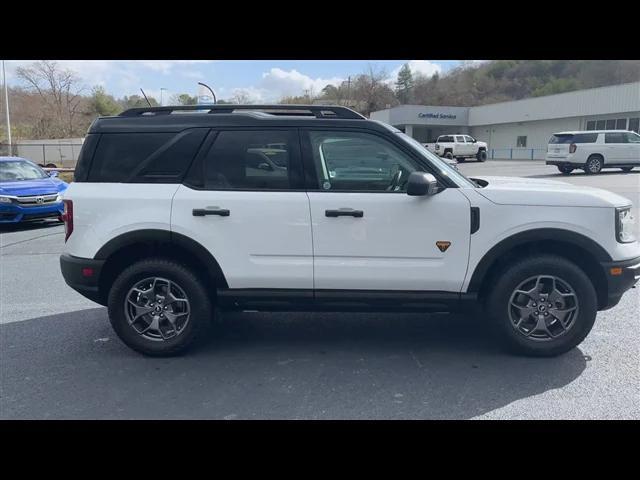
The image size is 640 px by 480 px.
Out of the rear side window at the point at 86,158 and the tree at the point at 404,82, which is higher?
the tree at the point at 404,82

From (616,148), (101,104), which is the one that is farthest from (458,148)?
(101,104)

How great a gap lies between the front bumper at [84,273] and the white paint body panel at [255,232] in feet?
2.63

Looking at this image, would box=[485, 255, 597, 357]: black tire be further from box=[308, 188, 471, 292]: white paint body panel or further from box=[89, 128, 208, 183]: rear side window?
box=[89, 128, 208, 183]: rear side window

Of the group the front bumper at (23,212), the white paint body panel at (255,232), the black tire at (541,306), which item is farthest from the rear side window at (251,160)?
the front bumper at (23,212)

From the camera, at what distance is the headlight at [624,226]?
12.2 ft

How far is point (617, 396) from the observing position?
324 cm

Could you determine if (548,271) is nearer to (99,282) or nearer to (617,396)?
(617,396)

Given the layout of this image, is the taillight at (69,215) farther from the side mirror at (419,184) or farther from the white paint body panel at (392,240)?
the side mirror at (419,184)

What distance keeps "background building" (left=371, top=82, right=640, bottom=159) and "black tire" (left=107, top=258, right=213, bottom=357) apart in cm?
2820

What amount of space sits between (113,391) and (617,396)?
3.64 meters

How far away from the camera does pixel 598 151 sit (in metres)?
20.8

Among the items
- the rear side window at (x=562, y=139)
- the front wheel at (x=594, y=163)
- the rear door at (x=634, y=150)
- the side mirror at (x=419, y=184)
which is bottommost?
the side mirror at (x=419, y=184)

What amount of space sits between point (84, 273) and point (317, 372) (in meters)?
2.15
